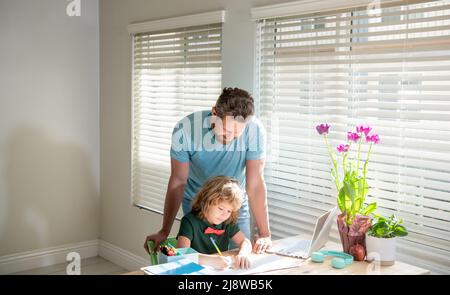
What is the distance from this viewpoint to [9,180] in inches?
163

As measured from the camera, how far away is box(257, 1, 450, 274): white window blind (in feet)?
7.64

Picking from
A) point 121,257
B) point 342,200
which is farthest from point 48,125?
point 342,200

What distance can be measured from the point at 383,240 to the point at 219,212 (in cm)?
68

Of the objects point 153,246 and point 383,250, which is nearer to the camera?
point 383,250

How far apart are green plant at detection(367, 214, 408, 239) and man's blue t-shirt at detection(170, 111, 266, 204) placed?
664 millimetres

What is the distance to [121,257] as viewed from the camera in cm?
441

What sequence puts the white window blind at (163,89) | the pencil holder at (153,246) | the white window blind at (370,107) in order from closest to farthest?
the white window blind at (370,107)
the pencil holder at (153,246)
the white window blind at (163,89)

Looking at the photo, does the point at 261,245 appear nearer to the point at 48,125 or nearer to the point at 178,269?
the point at 178,269

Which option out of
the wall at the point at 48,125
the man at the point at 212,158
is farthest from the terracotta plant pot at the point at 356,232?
the wall at the point at 48,125

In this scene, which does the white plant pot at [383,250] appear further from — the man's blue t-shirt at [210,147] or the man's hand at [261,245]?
the man's blue t-shirt at [210,147]

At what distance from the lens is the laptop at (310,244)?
230 centimetres

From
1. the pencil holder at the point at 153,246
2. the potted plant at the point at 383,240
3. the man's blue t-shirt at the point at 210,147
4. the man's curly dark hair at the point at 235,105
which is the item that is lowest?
the pencil holder at the point at 153,246

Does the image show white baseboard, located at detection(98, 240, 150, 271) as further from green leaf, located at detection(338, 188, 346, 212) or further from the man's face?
green leaf, located at detection(338, 188, 346, 212)

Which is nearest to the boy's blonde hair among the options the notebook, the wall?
the notebook
